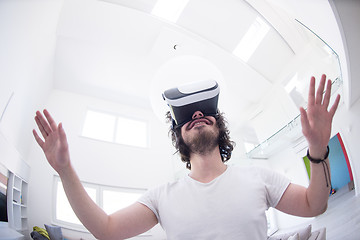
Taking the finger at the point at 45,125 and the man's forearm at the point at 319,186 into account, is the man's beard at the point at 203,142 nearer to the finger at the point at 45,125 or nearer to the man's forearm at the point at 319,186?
the man's forearm at the point at 319,186

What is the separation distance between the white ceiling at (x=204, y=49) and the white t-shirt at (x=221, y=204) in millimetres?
428

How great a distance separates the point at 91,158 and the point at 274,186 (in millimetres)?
868

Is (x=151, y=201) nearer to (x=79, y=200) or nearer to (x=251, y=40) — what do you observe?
(x=79, y=200)

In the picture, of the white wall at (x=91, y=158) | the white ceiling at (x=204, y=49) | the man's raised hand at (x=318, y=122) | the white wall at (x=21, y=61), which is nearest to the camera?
the man's raised hand at (x=318, y=122)

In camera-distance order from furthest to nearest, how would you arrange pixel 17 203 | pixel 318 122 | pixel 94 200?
1. pixel 94 200
2. pixel 17 203
3. pixel 318 122

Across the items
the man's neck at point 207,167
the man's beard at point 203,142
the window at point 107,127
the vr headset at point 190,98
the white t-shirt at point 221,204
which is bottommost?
the white t-shirt at point 221,204

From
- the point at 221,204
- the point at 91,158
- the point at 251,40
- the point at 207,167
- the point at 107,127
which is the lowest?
the point at 221,204

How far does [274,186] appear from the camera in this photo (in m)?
0.45

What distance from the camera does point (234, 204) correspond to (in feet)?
1.38

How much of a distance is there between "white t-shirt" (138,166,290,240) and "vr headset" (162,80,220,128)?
20 centimetres

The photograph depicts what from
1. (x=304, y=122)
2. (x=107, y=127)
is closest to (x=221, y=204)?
(x=304, y=122)

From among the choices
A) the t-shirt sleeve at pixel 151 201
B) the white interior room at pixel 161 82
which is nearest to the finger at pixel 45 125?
the white interior room at pixel 161 82

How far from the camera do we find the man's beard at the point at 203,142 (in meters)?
0.54

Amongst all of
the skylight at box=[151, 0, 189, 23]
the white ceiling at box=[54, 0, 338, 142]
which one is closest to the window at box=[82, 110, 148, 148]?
the white ceiling at box=[54, 0, 338, 142]
